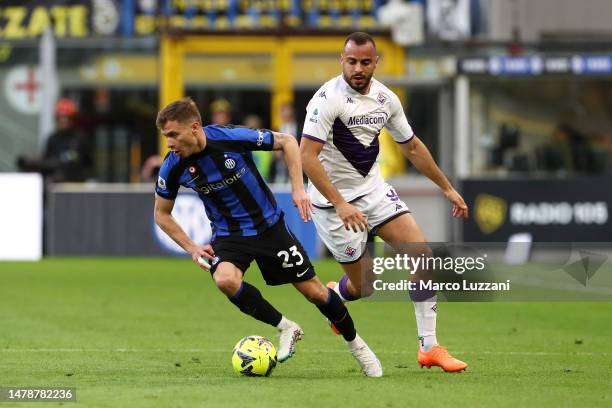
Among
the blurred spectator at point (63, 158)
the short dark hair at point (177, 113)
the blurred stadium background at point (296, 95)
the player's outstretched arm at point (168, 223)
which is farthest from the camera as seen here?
the blurred spectator at point (63, 158)

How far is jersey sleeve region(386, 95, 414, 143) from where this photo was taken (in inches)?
402

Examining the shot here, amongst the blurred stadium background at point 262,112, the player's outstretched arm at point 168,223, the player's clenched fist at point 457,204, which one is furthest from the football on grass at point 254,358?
the blurred stadium background at point 262,112

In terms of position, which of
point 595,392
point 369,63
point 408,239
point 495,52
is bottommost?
point 595,392

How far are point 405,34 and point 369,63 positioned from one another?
15999mm

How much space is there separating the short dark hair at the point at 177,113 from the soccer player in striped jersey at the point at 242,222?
6.8 inches

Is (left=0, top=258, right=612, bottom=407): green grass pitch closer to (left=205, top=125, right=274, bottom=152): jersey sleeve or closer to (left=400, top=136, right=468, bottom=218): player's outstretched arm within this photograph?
(left=400, top=136, right=468, bottom=218): player's outstretched arm

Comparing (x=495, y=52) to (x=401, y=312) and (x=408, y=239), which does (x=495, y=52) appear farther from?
(x=408, y=239)

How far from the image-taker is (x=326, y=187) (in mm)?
9688

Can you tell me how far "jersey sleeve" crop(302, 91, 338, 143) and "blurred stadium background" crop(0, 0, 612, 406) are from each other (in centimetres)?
482

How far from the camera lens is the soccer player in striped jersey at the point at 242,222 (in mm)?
9500

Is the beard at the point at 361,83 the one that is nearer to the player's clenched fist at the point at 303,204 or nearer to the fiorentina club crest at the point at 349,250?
the player's clenched fist at the point at 303,204

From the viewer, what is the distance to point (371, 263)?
10.9 metres

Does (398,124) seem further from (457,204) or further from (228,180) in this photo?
(228,180)

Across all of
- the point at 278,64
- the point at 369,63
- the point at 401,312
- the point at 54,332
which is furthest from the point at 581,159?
the point at 369,63
